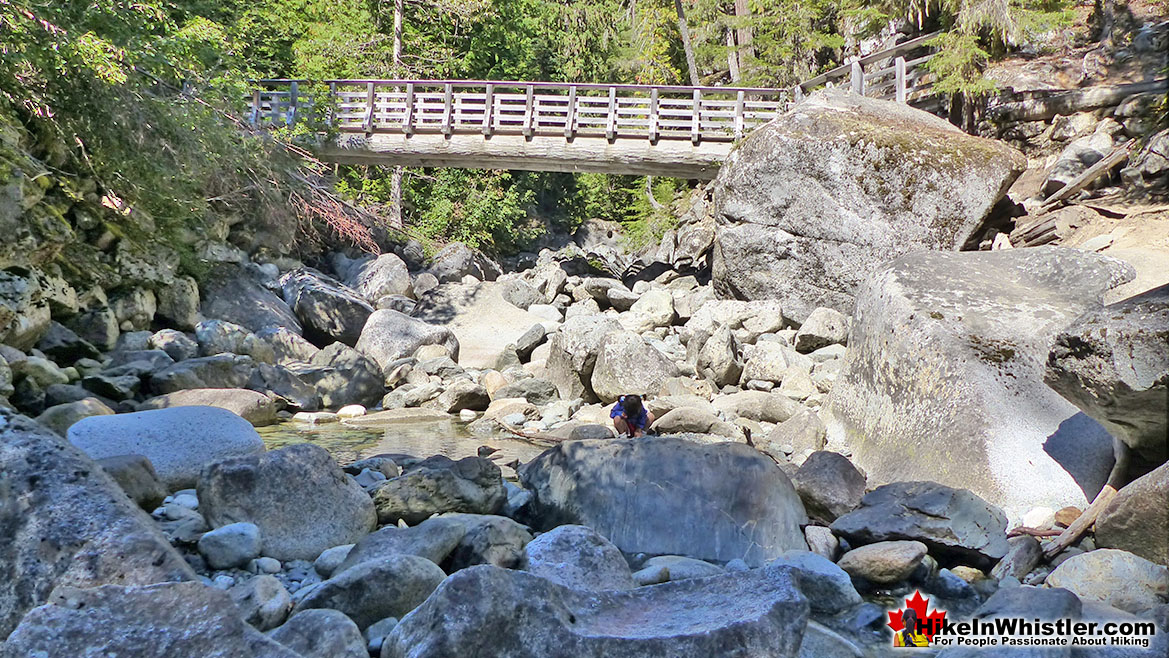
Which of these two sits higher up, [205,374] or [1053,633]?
[205,374]

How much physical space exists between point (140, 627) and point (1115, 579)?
4.52 meters

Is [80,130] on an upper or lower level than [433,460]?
upper

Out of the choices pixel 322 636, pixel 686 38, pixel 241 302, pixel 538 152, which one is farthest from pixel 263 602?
pixel 686 38

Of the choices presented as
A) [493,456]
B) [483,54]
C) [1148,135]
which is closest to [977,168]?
[1148,135]

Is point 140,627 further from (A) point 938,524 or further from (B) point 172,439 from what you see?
(A) point 938,524

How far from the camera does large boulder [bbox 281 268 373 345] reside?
14281 millimetres

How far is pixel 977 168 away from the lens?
13.2 m

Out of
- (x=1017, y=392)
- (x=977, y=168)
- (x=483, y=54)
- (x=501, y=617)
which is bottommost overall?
(x=501, y=617)

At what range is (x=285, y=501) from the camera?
4574 millimetres

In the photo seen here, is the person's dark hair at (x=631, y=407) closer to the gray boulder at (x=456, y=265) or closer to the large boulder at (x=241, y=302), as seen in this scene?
the large boulder at (x=241, y=302)

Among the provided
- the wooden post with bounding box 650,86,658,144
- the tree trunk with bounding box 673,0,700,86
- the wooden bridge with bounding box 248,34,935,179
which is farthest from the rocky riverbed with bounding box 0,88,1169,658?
the tree trunk with bounding box 673,0,700,86

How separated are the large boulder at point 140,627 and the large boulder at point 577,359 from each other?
888 centimetres

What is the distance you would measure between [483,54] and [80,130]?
49.7 ft

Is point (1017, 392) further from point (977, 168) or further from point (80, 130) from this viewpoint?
point (80, 130)
